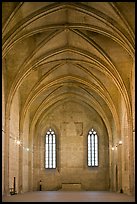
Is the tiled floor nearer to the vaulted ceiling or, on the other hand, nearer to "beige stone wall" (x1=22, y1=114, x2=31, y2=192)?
the vaulted ceiling

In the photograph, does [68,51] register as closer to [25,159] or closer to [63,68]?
[63,68]

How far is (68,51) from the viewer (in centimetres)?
3441

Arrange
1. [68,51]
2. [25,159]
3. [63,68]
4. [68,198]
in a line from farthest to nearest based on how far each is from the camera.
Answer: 1. [25,159]
2. [63,68]
3. [68,51]
4. [68,198]

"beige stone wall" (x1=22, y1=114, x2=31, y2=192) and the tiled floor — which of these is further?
"beige stone wall" (x1=22, y1=114, x2=31, y2=192)

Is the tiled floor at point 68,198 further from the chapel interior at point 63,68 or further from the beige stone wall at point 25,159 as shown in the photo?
the beige stone wall at point 25,159

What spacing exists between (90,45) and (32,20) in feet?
21.5

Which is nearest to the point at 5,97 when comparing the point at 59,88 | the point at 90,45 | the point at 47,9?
the point at 90,45

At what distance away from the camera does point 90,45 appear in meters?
32.2

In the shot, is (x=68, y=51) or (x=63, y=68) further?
(x=63, y=68)

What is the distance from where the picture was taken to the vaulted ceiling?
26.1m

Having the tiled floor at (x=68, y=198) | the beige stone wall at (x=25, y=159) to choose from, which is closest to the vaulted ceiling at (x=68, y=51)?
the beige stone wall at (x=25, y=159)

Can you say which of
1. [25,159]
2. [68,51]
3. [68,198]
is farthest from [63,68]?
[68,198]

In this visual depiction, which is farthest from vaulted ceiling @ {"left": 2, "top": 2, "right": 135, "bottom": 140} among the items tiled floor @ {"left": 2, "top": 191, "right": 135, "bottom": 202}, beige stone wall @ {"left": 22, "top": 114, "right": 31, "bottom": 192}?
tiled floor @ {"left": 2, "top": 191, "right": 135, "bottom": 202}

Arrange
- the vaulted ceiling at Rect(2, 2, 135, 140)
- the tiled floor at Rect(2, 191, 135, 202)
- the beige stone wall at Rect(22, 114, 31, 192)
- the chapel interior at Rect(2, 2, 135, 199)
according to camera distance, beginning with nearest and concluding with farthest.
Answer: the vaulted ceiling at Rect(2, 2, 135, 140) → the chapel interior at Rect(2, 2, 135, 199) → the tiled floor at Rect(2, 191, 135, 202) → the beige stone wall at Rect(22, 114, 31, 192)
